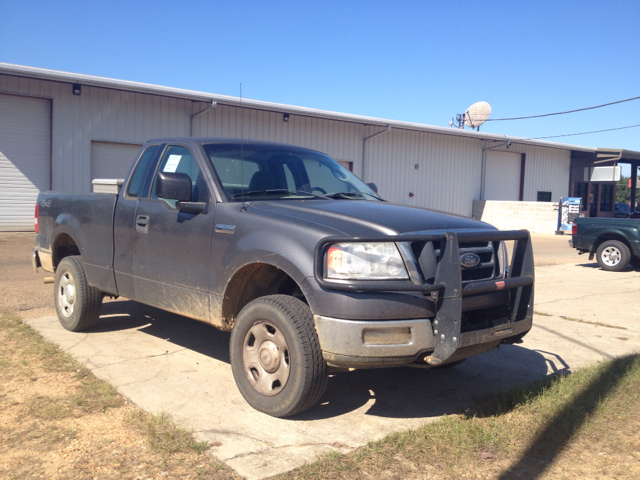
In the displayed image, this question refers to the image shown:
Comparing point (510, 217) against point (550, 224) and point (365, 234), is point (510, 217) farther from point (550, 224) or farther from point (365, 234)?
point (365, 234)

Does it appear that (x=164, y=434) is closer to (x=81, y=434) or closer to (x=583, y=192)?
(x=81, y=434)

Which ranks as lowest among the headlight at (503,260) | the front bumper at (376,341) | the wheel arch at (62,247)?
the front bumper at (376,341)

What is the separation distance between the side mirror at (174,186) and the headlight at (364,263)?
1.47 m

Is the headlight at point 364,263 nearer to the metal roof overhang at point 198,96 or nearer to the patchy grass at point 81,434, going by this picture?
the patchy grass at point 81,434

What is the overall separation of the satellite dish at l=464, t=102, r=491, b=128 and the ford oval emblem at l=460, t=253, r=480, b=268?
28473mm

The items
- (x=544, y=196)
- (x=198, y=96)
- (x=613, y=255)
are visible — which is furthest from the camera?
(x=544, y=196)

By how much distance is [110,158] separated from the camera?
1720cm

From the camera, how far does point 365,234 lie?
3.59 metres

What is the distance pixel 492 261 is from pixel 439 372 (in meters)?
1.56

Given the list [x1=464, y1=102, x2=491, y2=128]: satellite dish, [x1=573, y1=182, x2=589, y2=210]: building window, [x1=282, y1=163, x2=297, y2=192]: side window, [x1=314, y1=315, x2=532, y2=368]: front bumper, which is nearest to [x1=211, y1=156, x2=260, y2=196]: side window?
[x1=282, y1=163, x2=297, y2=192]: side window

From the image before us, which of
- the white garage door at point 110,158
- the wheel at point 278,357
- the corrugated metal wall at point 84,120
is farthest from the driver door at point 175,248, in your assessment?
the white garage door at point 110,158

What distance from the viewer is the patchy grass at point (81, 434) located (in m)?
3.15

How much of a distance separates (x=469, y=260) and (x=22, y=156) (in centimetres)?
1544

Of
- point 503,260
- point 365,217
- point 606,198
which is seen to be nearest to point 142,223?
point 365,217
